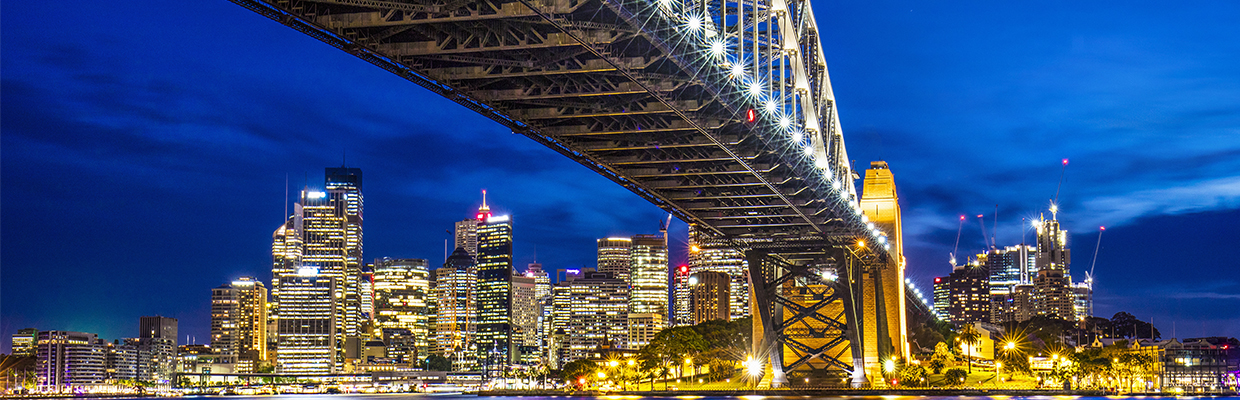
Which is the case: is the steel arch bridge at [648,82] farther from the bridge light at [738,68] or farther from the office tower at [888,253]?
the office tower at [888,253]

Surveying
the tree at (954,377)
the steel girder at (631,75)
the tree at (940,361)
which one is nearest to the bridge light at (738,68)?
the steel girder at (631,75)

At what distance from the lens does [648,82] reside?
35406mm

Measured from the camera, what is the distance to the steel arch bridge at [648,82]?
1234 inches

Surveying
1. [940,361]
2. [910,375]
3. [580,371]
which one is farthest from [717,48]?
[580,371]

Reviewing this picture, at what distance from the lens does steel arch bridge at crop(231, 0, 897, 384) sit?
31.3m

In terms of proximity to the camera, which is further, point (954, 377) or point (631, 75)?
point (954, 377)

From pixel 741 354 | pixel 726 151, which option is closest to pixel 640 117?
pixel 726 151

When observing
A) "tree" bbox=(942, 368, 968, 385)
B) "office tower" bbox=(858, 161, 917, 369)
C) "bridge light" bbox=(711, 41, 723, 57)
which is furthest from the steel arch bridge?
"tree" bbox=(942, 368, 968, 385)

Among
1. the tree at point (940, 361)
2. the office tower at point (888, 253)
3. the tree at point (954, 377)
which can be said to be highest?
the office tower at point (888, 253)

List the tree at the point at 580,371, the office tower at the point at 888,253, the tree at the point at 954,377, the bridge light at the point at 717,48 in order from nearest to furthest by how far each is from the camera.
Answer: the bridge light at the point at 717,48 → the office tower at the point at 888,253 → the tree at the point at 954,377 → the tree at the point at 580,371

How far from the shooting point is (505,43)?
32.4 metres

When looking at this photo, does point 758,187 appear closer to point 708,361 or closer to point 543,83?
point 543,83

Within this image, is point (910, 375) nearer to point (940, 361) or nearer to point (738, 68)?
point (940, 361)

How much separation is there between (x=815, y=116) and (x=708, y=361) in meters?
76.1
